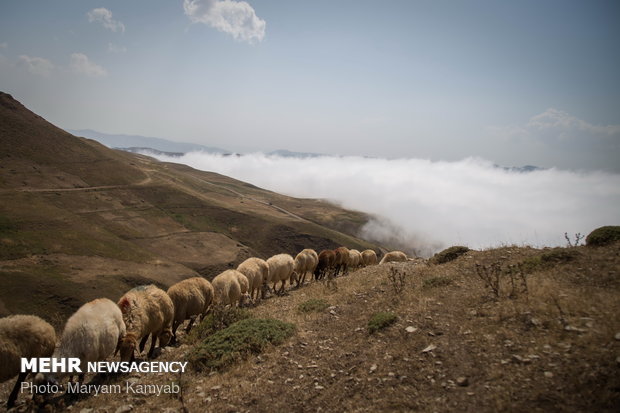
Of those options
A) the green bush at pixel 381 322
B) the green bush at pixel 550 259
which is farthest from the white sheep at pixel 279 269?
the green bush at pixel 550 259

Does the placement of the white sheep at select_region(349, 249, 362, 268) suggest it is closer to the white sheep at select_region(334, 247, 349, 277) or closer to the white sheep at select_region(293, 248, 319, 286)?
the white sheep at select_region(334, 247, 349, 277)

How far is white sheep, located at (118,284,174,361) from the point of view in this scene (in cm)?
968

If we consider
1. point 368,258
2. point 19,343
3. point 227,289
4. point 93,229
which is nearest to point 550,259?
point 227,289

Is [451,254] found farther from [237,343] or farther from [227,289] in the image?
[237,343]

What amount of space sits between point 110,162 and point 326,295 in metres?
110

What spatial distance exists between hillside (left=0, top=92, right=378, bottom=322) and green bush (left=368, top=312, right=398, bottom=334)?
44.3ft

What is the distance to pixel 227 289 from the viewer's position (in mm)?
15508

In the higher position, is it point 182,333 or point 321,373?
point 321,373

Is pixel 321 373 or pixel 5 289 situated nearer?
pixel 321 373

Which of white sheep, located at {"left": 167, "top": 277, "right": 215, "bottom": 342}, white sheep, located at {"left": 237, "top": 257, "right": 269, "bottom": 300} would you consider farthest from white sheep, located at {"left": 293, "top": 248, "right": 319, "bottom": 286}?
white sheep, located at {"left": 167, "top": 277, "right": 215, "bottom": 342}

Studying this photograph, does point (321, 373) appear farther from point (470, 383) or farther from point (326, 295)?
point (326, 295)

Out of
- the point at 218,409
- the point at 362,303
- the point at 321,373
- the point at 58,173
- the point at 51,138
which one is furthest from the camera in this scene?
Answer: the point at 51,138

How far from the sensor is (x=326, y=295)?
48.3 ft

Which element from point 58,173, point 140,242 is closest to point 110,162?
point 58,173
